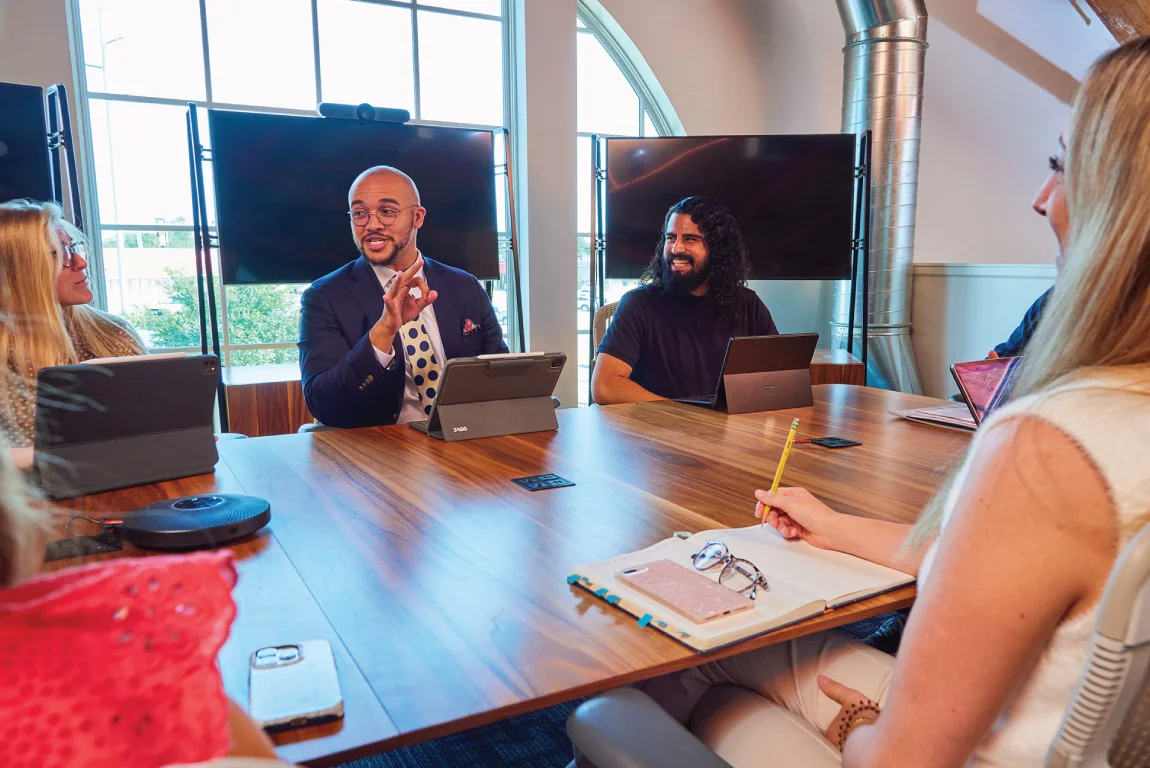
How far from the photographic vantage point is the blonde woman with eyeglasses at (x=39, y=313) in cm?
166

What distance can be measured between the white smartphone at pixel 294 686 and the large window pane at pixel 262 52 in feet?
12.2

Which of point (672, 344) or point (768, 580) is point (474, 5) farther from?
point (768, 580)

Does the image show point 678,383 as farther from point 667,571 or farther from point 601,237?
point 667,571

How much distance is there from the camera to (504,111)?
4293mm

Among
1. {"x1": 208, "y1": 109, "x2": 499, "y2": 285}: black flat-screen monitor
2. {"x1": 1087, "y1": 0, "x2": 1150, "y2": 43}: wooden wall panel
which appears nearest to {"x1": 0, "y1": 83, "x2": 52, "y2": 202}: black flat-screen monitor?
{"x1": 208, "y1": 109, "x2": 499, "y2": 285}: black flat-screen monitor

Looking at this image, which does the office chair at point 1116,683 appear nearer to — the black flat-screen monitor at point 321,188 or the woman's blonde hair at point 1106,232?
the woman's blonde hair at point 1106,232

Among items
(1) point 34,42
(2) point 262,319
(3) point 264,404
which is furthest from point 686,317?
(1) point 34,42

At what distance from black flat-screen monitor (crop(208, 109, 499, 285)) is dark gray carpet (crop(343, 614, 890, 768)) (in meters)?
2.02

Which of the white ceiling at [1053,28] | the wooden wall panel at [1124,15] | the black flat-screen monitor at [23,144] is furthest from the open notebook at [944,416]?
the white ceiling at [1053,28]

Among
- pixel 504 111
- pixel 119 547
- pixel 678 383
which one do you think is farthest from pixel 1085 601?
pixel 504 111

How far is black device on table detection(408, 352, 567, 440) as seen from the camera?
1791 mm

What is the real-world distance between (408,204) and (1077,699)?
2.47m

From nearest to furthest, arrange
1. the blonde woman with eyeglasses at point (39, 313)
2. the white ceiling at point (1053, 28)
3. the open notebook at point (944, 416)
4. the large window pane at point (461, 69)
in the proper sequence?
the blonde woman with eyeglasses at point (39, 313) < the open notebook at point (944, 416) < the large window pane at point (461, 69) < the white ceiling at point (1053, 28)

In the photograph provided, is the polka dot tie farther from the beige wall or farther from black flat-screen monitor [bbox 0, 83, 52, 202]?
the beige wall
